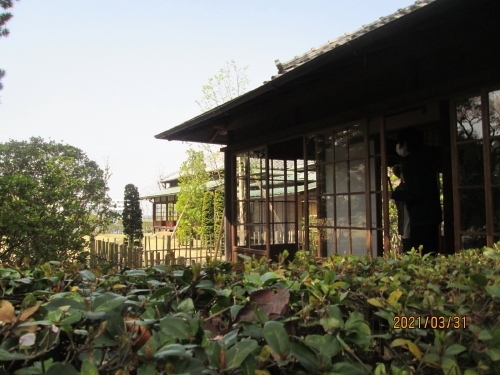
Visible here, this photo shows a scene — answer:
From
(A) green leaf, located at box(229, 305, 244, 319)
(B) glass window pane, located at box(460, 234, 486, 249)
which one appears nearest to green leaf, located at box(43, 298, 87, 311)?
(A) green leaf, located at box(229, 305, 244, 319)

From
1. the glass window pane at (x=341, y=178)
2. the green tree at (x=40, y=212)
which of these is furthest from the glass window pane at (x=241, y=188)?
the green tree at (x=40, y=212)

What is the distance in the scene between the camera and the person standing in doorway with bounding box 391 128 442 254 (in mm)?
4184

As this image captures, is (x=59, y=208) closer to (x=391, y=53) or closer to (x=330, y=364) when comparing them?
(x=391, y=53)

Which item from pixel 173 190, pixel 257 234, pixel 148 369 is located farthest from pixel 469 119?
pixel 173 190

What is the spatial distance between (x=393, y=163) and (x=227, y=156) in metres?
2.78

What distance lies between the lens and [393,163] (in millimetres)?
5797

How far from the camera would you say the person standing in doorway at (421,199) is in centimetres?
418

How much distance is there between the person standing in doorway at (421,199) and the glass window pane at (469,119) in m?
0.59

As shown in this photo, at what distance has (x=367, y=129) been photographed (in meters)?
4.61

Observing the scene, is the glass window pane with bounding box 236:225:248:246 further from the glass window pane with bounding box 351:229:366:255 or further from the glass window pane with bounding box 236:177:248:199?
the glass window pane with bounding box 351:229:366:255

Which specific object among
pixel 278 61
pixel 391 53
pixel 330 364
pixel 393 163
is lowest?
pixel 330 364

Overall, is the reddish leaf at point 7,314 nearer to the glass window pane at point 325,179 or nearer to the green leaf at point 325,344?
the green leaf at point 325,344

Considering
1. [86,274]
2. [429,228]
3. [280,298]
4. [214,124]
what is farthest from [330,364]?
[214,124]

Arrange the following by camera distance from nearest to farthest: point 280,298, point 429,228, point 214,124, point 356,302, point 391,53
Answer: point 280,298, point 356,302, point 391,53, point 429,228, point 214,124
